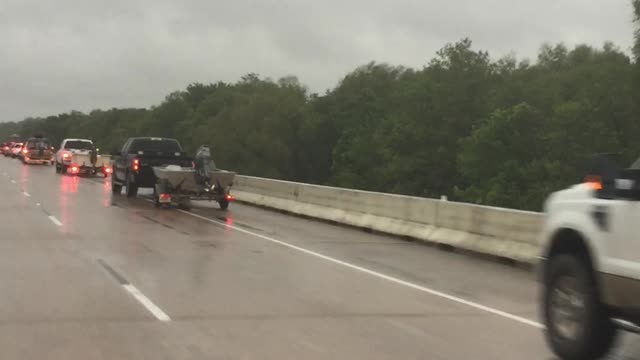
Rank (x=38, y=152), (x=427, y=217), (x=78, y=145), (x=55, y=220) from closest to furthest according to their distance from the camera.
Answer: (x=427, y=217) < (x=55, y=220) < (x=78, y=145) < (x=38, y=152)

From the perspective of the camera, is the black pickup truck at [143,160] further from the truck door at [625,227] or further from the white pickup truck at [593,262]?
the truck door at [625,227]

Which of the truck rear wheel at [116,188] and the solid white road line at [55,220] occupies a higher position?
the truck rear wheel at [116,188]

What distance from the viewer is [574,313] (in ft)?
22.3

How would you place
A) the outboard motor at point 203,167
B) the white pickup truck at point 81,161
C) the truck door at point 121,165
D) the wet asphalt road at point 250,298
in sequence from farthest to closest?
the white pickup truck at point 81,161 < the truck door at point 121,165 < the outboard motor at point 203,167 < the wet asphalt road at point 250,298

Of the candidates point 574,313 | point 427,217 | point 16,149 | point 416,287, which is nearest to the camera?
point 574,313

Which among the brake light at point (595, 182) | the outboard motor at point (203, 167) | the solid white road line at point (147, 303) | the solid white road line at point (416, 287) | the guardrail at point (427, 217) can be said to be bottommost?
the solid white road line at point (147, 303)

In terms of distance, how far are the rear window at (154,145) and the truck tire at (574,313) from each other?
2304cm

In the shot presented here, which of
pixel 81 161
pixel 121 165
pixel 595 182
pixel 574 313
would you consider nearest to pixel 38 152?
pixel 81 161

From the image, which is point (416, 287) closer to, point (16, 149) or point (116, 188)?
point (116, 188)

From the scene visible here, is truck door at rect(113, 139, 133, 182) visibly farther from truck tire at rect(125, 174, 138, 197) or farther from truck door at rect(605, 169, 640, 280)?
truck door at rect(605, 169, 640, 280)

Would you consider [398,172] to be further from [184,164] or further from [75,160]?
[184,164]

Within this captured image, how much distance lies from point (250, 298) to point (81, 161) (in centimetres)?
4082

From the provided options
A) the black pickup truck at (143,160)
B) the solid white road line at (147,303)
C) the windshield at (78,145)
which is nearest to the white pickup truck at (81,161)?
the windshield at (78,145)

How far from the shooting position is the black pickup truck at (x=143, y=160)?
1080 inches
